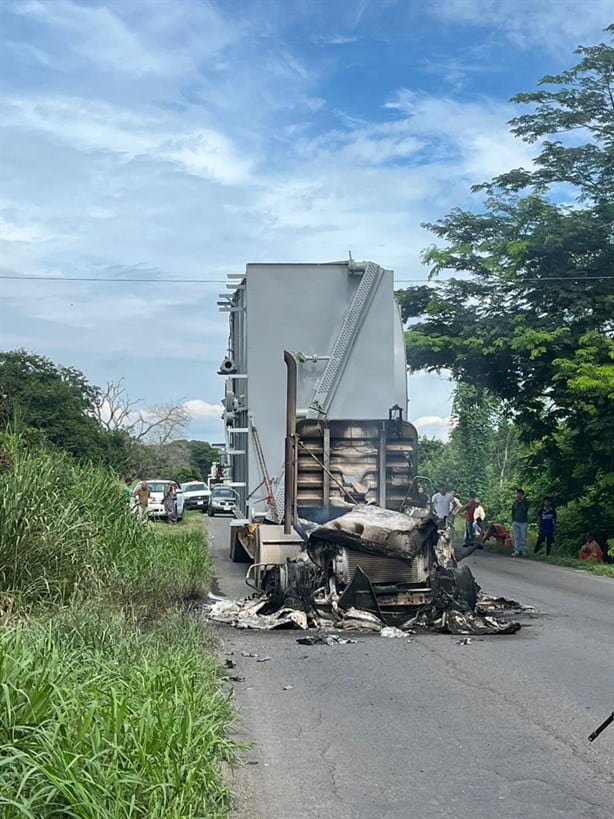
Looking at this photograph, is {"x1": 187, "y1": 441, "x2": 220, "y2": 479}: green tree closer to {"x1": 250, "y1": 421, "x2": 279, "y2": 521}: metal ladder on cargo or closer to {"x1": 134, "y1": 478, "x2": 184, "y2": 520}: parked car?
{"x1": 134, "y1": 478, "x2": 184, "y2": 520}: parked car

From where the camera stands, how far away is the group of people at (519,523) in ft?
73.4

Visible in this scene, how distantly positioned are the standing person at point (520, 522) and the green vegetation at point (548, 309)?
93cm

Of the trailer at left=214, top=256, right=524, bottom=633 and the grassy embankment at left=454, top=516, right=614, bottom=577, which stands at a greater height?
the trailer at left=214, top=256, right=524, bottom=633

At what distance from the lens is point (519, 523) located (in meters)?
24.7

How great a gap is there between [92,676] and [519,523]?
1974 cm

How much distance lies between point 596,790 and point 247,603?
751 centimetres

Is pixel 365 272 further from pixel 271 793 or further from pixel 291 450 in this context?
pixel 271 793

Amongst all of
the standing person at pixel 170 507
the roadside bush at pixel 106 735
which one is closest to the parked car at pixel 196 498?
the standing person at pixel 170 507

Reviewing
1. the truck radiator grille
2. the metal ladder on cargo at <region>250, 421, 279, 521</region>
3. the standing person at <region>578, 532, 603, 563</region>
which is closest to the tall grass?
the metal ladder on cargo at <region>250, 421, 279, 521</region>

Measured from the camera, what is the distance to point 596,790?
568 centimetres

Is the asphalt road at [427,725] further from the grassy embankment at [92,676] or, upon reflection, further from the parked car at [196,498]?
the parked car at [196,498]

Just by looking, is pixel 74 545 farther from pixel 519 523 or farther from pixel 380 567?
pixel 519 523

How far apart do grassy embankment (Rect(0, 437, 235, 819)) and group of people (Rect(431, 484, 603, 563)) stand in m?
10.4

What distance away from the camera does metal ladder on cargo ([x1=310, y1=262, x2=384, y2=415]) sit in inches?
612
